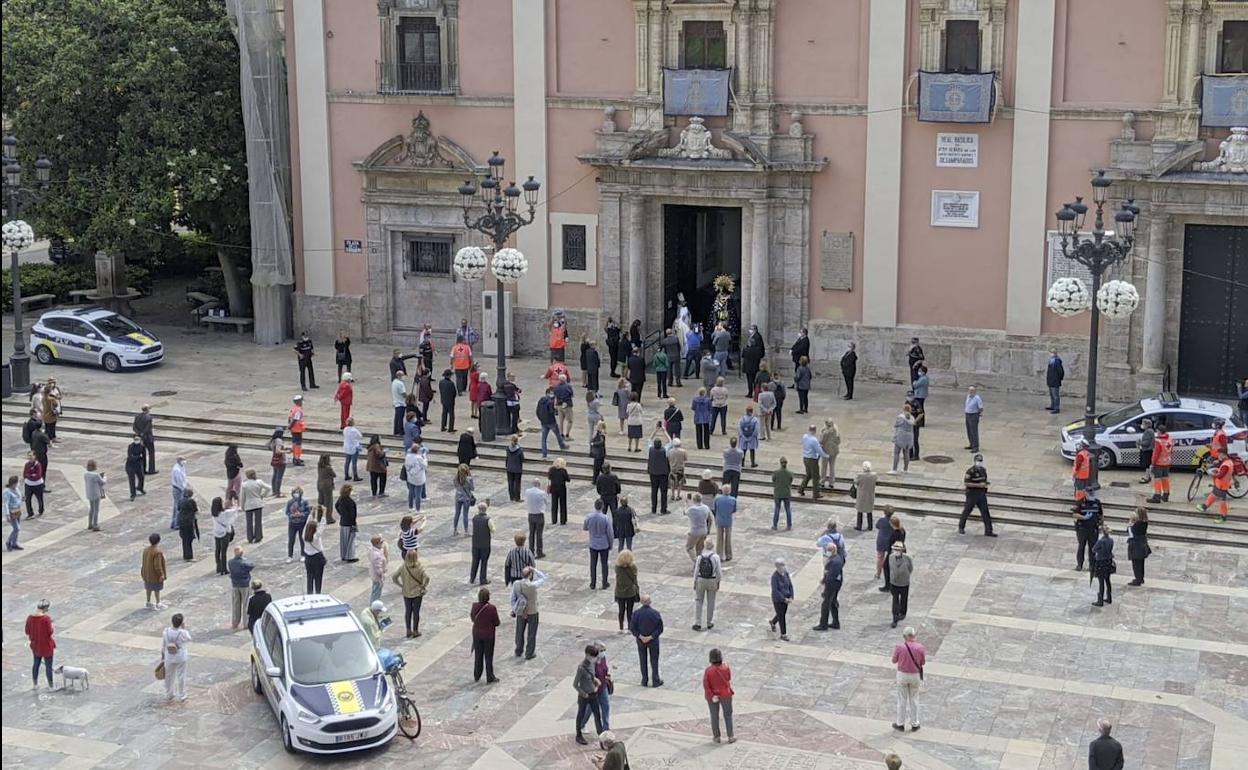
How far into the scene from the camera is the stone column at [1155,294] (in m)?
34.3

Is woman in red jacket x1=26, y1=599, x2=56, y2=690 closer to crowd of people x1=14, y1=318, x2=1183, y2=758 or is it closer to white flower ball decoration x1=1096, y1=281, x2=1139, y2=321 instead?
crowd of people x1=14, y1=318, x2=1183, y2=758

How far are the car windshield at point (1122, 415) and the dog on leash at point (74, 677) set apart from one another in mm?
18025

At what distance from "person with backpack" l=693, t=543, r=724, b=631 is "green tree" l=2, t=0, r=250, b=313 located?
21.7 m

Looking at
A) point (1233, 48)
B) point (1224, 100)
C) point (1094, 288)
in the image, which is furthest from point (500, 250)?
point (1233, 48)

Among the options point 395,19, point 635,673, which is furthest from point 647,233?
point 635,673

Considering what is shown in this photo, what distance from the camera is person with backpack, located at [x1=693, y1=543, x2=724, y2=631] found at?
2284 cm

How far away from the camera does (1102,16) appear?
112 feet

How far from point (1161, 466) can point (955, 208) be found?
9.46 metres

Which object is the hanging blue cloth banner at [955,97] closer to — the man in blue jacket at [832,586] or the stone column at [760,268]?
the stone column at [760,268]

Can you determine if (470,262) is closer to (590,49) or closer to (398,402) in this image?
(398,402)

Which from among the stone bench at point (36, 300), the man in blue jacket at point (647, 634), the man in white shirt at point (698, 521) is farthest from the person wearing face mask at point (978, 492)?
the stone bench at point (36, 300)

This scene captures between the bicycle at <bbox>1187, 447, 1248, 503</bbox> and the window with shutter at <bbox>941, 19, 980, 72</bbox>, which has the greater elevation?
the window with shutter at <bbox>941, 19, 980, 72</bbox>

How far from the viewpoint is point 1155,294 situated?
113 feet

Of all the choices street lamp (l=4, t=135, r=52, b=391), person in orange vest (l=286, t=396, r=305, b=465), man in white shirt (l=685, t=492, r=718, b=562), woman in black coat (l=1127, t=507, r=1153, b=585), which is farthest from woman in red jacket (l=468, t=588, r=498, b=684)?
street lamp (l=4, t=135, r=52, b=391)
